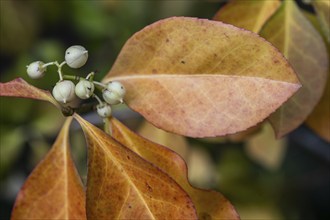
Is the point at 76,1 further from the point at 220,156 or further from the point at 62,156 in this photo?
the point at 62,156

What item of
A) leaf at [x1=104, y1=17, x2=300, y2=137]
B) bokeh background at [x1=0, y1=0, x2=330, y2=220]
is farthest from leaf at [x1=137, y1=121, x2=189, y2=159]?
leaf at [x1=104, y1=17, x2=300, y2=137]

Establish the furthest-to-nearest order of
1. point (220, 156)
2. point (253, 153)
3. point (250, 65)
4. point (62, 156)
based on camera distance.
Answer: point (220, 156)
point (253, 153)
point (62, 156)
point (250, 65)

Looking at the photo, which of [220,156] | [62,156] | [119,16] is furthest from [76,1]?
[62,156]

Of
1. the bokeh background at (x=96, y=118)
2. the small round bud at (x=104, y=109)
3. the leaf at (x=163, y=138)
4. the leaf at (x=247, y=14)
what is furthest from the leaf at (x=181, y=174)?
the bokeh background at (x=96, y=118)

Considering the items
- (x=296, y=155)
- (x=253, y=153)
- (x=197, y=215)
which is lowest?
(x=296, y=155)

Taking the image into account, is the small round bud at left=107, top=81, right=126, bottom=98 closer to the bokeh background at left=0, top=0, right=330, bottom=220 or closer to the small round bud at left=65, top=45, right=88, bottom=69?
the small round bud at left=65, top=45, right=88, bottom=69
